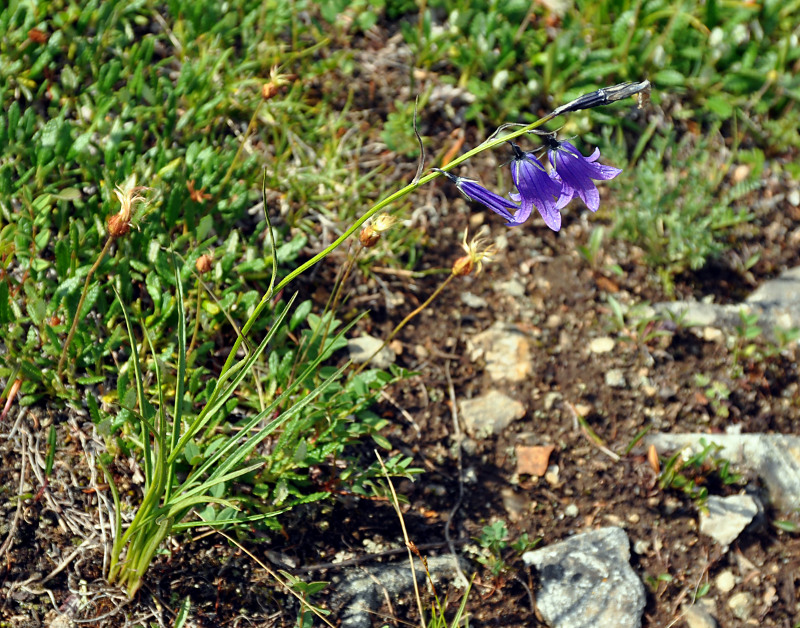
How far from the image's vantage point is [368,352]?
9.60 feet

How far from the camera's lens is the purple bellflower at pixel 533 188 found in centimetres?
174

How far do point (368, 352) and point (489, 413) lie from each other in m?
0.52

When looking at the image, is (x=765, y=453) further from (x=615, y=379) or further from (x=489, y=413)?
(x=489, y=413)

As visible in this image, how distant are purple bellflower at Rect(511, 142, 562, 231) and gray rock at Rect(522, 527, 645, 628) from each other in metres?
1.32

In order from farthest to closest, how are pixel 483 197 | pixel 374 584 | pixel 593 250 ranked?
1. pixel 593 250
2. pixel 374 584
3. pixel 483 197

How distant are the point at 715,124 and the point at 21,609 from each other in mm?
3658

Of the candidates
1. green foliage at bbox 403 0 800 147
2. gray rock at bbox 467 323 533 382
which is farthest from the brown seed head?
green foliage at bbox 403 0 800 147

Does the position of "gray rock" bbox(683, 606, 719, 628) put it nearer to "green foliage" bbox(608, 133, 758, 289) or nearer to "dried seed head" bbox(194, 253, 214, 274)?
"green foliage" bbox(608, 133, 758, 289)

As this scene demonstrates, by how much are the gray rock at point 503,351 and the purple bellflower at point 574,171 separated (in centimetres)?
133

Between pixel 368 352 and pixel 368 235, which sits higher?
pixel 368 235

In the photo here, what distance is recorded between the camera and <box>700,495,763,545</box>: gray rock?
2703 mm

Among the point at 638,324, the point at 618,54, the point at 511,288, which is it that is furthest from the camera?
the point at 618,54

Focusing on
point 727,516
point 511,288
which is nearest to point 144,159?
point 511,288

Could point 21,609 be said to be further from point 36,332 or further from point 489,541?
point 489,541
